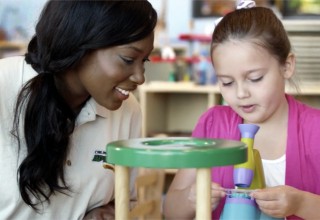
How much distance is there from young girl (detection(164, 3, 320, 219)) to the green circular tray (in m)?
0.30

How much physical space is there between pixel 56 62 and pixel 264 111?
1.39ft

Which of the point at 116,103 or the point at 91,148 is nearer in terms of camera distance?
the point at 116,103

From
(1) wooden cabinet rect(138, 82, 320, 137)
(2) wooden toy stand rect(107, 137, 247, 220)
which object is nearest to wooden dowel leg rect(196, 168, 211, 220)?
(2) wooden toy stand rect(107, 137, 247, 220)

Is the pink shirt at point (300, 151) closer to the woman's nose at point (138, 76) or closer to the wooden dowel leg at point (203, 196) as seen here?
the woman's nose at point (138, 76)

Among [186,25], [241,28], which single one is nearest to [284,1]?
[186,25]

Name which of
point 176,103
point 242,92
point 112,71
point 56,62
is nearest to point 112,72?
point 112,71

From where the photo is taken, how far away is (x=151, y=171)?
1997 millimetres

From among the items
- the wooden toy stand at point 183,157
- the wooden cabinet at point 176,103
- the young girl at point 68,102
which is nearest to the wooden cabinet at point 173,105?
the wooden cabinet at point 176,103

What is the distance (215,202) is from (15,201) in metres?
0.44

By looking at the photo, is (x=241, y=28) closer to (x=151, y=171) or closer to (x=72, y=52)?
(x=72, y=52)

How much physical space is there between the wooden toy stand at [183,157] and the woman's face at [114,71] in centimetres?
27

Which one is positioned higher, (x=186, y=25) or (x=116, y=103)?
(x=186, y=25)

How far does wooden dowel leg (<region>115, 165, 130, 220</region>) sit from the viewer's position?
871 mm

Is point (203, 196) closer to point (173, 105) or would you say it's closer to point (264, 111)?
point (264, 111)
